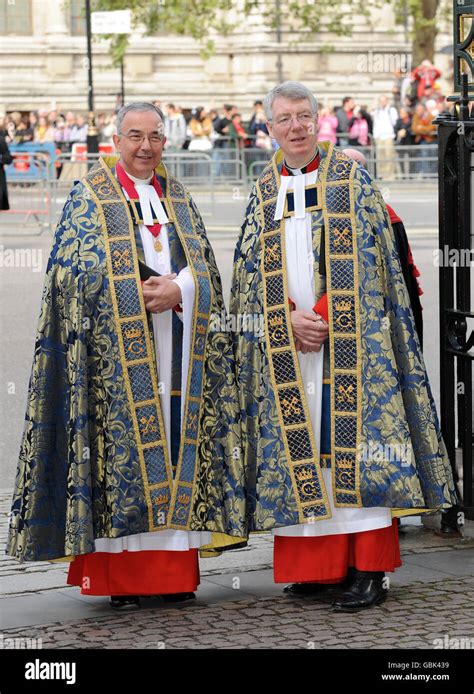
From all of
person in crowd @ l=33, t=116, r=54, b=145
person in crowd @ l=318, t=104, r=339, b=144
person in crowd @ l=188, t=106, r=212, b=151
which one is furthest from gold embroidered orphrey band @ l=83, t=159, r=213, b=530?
person in crowd @ l=33, t=116, r=54, b=145

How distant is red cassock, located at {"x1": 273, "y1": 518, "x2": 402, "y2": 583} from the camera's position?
6059 millimetres

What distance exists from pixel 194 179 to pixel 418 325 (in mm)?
17359

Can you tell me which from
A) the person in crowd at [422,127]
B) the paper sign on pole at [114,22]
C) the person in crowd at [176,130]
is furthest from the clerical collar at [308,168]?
the person in crowd at [176,130]

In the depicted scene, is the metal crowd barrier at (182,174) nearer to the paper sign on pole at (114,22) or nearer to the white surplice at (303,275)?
the paper sign on pole at (114,22)

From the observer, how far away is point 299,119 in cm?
602

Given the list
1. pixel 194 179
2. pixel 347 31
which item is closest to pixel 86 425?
pixel 194 179

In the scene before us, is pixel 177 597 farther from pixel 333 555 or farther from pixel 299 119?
pixel 299 119

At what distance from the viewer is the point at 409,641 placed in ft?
18.0

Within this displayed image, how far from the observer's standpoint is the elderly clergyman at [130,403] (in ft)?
19.7

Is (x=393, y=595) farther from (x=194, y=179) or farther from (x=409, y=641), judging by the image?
(x=194, y=179)

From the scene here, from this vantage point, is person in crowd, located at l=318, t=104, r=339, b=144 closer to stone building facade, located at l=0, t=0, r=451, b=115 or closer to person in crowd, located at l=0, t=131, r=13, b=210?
person in crowd, located at l=0, t=131, r=13, b=210

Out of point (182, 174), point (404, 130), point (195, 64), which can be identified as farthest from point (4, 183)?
point (195, 64)

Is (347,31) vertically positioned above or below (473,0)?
above

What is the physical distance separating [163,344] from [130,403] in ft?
0.93
